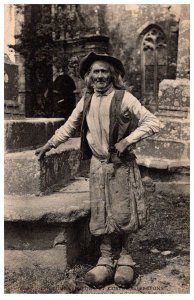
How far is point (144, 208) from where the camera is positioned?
12.5ft

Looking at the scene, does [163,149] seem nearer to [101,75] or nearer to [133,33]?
[101,75]

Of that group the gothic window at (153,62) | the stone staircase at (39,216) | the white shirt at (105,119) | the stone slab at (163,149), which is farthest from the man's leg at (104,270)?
the gothic window at (153,62)

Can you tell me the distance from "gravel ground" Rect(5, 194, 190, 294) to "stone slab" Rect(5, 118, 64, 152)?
136 centimetres

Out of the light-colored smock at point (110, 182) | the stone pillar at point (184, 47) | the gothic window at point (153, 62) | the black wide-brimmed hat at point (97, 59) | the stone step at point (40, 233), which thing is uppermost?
the gothic window at point (153, 62)

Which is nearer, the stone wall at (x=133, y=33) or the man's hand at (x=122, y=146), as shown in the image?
the man's hand at (x=122, y=146)

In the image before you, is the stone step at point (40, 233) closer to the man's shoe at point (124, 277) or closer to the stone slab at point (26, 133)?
the man's shoe at point (124, 277)

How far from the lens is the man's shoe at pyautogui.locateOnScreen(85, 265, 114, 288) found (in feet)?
12.1

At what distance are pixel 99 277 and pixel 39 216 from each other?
29.5 inches

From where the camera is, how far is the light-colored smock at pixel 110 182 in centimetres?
374

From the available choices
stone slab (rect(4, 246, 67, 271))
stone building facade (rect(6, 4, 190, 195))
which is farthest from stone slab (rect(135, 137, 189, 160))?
stone building facade (rect(6, 4, 190, 195))

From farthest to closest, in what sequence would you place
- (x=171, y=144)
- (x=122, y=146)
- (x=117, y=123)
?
(x=171, y=144)
(x=117, y=123)
(x=122, y=146)

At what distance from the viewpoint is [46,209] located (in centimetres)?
394

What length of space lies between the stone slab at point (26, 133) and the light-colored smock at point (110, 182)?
121 cm

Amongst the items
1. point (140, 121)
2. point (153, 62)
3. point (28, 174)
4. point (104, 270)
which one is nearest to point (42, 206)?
point (28, 174)
